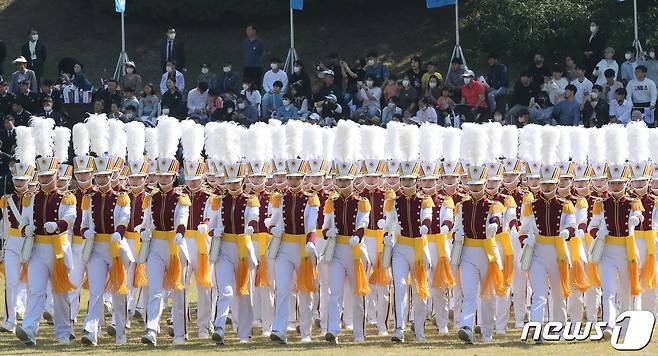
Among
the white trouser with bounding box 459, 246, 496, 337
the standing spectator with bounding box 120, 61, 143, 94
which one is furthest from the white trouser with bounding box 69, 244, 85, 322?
the standing spectator with bounding box 120, 61, 143, 94

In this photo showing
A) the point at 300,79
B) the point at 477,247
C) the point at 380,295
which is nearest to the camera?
the point at 477,247

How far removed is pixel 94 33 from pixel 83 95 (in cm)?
742

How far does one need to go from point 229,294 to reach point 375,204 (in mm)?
1895

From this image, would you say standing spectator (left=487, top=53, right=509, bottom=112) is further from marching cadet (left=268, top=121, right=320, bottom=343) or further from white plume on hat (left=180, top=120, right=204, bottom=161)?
white plume on hat (left=180, top=120, right=204, bottom=161)

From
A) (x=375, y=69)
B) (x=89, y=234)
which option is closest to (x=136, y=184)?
(x=89, y=234)

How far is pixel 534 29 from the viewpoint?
28.9 m

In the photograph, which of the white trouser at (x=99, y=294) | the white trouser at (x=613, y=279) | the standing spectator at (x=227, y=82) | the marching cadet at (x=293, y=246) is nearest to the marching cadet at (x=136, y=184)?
the white trouser at (x=99, y=294)

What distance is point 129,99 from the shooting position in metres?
25.1

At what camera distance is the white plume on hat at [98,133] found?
16344mm

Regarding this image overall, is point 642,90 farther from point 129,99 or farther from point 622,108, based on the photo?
point 129,99

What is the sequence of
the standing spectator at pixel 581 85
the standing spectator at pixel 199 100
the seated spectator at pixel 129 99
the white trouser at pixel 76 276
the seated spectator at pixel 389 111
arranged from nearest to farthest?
the white trouser at pixel 76 276, the seated spectator at pixel 389 111, the standing spectator at pixel 581 85, the seated spectator at pixel 129 99, the standing spectator at pixel 199 100

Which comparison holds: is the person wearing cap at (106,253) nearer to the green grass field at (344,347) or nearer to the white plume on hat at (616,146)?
the green grass field at (344,347)

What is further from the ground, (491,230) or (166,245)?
(491,230)

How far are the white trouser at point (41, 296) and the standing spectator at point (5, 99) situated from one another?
31.1ft
